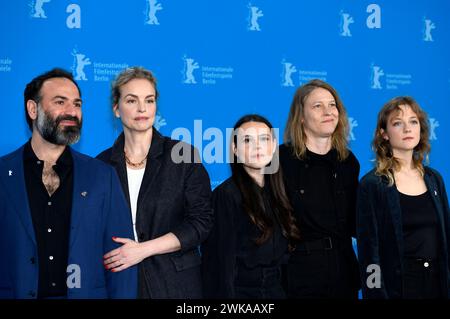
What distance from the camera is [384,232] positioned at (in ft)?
10.8

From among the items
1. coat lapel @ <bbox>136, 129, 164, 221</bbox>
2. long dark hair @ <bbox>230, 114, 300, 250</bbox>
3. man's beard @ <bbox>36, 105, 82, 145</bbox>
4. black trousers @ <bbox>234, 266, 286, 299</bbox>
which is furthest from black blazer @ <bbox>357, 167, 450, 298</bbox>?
man's beard @ <bbox>36, 105, 82, 145</bbox>

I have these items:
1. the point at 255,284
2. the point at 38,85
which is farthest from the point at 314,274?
the point at 38,85

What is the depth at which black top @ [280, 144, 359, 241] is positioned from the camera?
10.9 feet

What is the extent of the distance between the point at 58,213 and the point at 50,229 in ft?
0.27

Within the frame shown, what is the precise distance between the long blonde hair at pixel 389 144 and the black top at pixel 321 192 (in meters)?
0.19

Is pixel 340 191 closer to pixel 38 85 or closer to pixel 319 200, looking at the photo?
pixel 319 200

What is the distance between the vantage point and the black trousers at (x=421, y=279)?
3.21m

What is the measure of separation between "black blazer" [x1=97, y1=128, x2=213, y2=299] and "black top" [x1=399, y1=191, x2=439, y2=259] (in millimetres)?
1085

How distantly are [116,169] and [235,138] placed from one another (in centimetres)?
68

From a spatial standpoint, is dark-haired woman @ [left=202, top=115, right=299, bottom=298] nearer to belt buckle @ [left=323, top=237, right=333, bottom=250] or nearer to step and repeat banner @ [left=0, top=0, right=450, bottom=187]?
belt buckle @ [left=323, top=237, right=333, bottom=250]

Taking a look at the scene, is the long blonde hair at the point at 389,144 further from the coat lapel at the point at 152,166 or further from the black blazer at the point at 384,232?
the coat lapel at the point at 152,166

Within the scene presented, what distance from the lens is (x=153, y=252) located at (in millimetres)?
2939

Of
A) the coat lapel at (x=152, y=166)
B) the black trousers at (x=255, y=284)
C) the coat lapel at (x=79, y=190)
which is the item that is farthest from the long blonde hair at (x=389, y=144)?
the coat lapel at (x=79, y=190)

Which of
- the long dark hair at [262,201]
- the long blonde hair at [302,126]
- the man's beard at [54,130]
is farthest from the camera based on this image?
the long blonde hair at [302,126]
